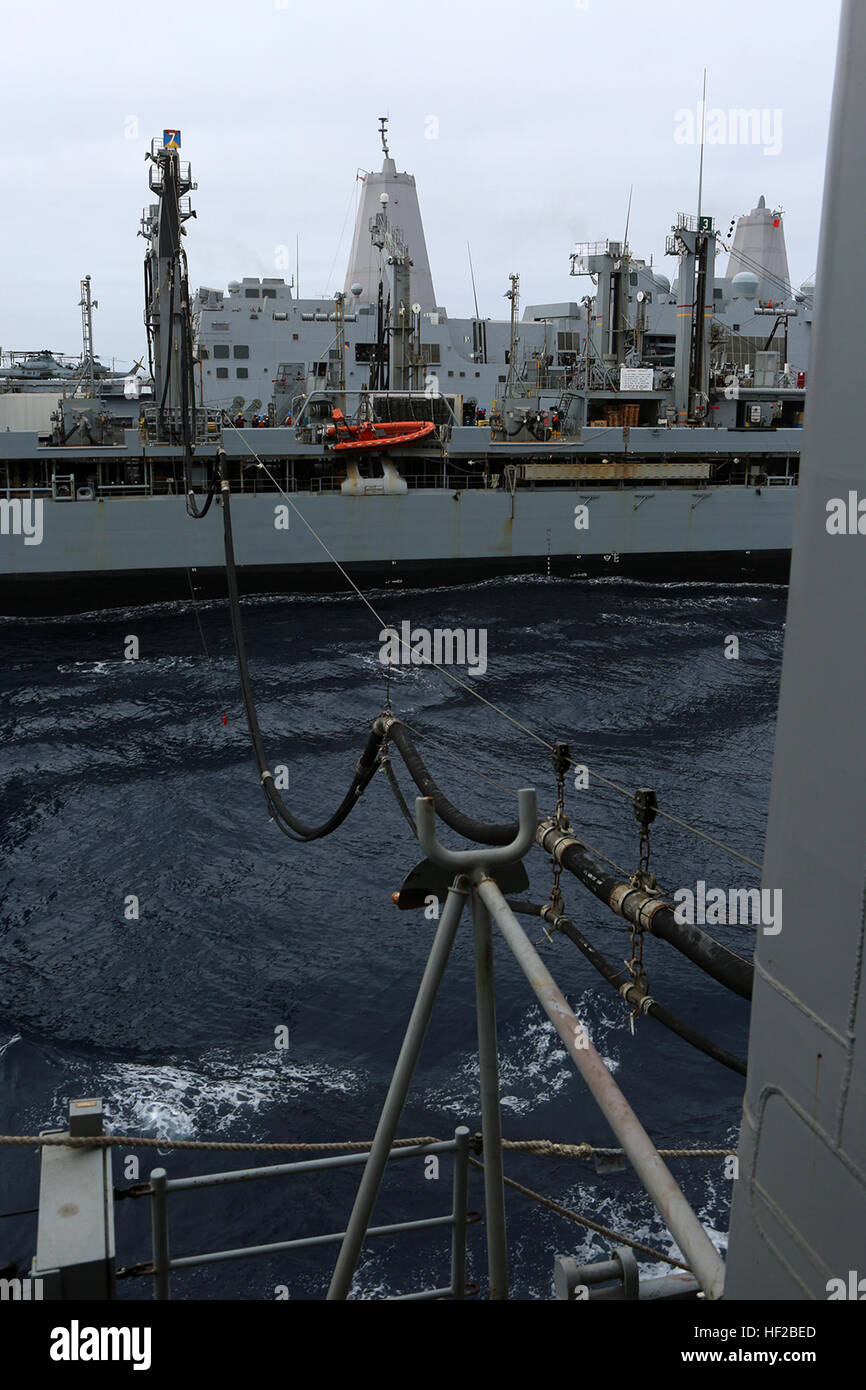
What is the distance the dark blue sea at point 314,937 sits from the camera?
10.3 meters

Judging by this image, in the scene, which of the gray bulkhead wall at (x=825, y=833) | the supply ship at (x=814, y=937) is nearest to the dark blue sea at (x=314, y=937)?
the supply ship at (x=814, y=937)

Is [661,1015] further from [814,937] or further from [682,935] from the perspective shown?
[814,937]

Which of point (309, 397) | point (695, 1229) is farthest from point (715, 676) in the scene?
point (695, 1229)

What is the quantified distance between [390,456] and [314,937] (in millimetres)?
26083

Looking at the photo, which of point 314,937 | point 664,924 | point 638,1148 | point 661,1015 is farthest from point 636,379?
point 638,1148

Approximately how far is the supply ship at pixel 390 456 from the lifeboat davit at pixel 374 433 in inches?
3.4

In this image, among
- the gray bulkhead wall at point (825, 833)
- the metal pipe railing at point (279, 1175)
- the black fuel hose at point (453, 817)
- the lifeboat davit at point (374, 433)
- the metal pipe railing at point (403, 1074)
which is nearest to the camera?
the gray bulkhead wall at point (825, 833)

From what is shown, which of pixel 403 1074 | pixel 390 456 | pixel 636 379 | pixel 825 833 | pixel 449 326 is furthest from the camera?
pixel 449 326

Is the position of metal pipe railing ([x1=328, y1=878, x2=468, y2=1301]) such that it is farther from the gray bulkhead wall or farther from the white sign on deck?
the white sign on deck

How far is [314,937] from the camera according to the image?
1477 centimetres

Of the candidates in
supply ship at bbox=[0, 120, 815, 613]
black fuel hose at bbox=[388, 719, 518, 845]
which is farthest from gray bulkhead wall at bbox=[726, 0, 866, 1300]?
supply ship at bbox=[0, 120, 815, 613]

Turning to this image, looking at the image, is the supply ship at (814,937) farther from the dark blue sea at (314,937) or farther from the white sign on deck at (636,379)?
the white sign on deck at (636,379)

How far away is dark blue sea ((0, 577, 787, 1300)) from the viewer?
10.3 m

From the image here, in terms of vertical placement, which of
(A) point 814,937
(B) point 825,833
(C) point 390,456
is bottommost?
(A) point 814,937
